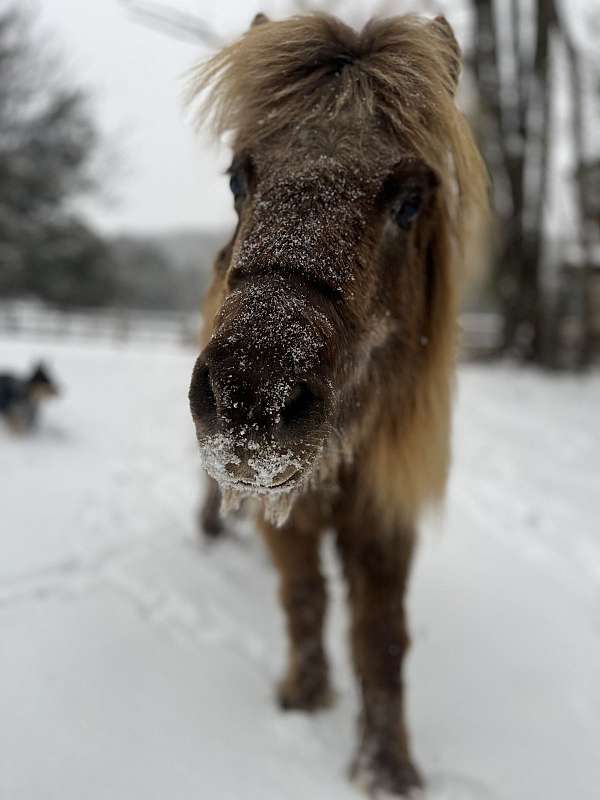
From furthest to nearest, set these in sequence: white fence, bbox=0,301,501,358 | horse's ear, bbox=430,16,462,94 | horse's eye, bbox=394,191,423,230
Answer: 1. white fence, bbox=0,301,501,358
2. horse's ear, bbox=430,16,462,94
3. horse's eye, bbox=394,191,423,230

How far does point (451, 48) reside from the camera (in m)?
1.78

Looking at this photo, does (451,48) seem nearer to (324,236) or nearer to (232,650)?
(324,236)

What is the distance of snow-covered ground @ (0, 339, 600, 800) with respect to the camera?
2037 mm

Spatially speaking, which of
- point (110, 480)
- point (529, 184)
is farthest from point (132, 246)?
point (110, 480)

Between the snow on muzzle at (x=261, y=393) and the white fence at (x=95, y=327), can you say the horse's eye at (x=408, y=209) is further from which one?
the white fence at (x=95, y=327)

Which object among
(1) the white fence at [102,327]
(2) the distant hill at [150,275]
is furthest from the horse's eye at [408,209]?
(2) the distant hill at [150,275]

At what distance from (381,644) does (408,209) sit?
5.30 feet

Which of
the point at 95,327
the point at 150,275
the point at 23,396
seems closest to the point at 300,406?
the point at 23,396

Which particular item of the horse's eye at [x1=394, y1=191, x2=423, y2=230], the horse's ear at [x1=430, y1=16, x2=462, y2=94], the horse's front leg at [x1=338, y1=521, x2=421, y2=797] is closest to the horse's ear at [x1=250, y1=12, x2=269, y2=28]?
the horse's ear at [x1=430, y1=16, x2=462, y2=94]

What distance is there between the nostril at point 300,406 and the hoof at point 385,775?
1.66 m

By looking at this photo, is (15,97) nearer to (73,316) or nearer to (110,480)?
(73,316)

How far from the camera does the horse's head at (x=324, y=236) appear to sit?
1.13 metres

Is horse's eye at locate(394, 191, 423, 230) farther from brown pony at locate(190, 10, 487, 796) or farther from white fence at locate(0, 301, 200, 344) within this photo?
white fence at locate(0, 301, 200, 344)

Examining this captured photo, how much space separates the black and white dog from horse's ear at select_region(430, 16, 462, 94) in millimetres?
5259
